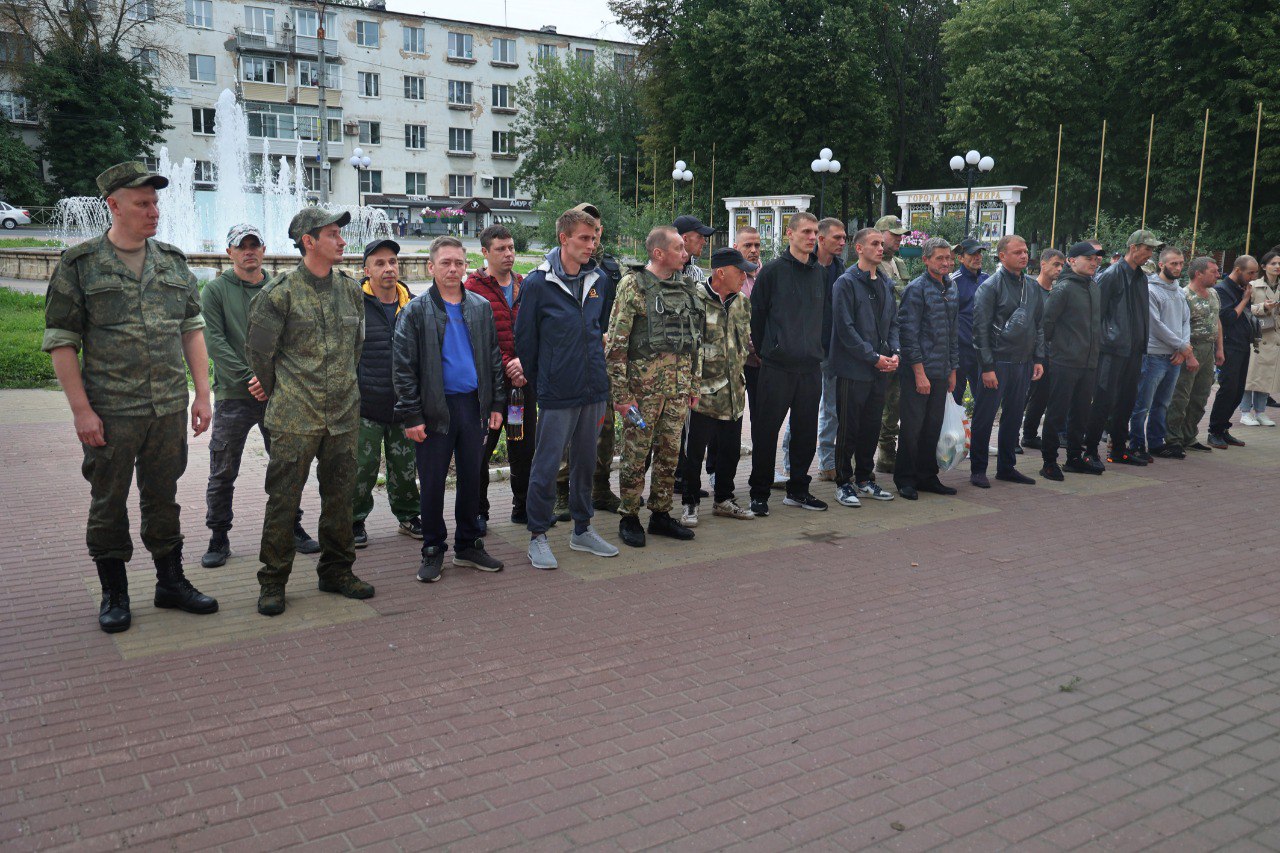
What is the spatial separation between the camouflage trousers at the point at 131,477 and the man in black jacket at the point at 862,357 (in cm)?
490

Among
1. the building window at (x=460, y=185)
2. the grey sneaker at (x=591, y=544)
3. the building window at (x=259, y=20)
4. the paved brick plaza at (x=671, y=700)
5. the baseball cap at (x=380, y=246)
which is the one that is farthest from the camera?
the building window at (x=460, y=185)

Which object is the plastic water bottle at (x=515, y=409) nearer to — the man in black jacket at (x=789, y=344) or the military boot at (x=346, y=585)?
the military boot at (x=346, y=585)

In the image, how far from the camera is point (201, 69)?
62.6m

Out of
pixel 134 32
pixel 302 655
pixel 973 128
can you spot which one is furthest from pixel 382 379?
pixel 134 32

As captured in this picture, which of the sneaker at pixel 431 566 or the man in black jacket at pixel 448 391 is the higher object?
the man in black jacket at pixel 448 391

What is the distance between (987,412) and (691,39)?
3645cm

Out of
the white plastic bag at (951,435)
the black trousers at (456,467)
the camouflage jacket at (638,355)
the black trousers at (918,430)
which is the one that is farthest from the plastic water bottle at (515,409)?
the white plastic bag at (951,435)

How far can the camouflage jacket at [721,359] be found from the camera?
24.0 ft

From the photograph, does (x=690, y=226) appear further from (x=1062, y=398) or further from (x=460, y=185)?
(x=460, y=185)

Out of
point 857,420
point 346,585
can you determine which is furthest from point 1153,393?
point 346,585

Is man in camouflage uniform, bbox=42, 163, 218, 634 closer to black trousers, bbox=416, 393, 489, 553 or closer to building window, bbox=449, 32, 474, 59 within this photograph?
black trousers, bbox=416, 393, 489, 553

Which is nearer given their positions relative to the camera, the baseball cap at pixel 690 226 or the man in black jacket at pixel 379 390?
the man in black jacket at pixel 379 390

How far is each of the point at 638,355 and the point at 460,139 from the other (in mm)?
67750

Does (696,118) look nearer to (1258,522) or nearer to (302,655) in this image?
(1258,522)
